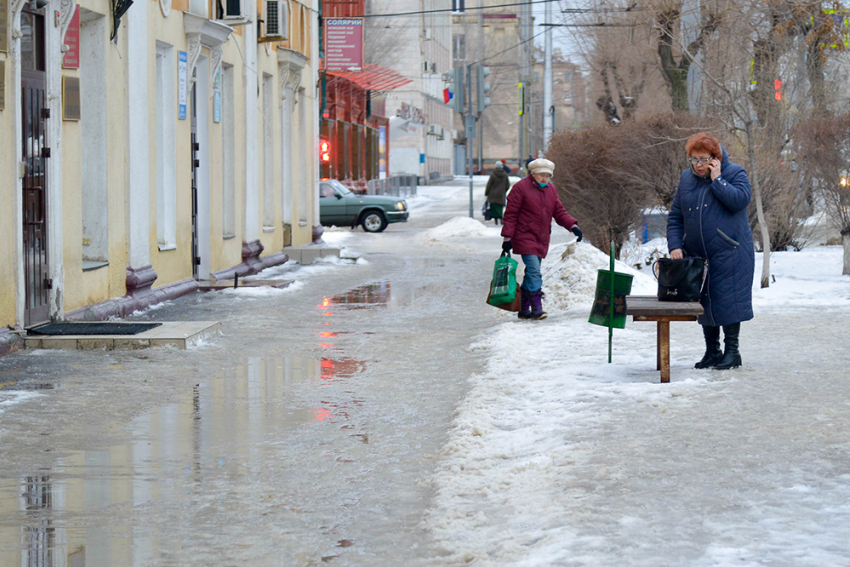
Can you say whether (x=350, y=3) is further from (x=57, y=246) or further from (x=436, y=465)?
(x=436, y=465)

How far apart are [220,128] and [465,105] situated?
14.9 metres

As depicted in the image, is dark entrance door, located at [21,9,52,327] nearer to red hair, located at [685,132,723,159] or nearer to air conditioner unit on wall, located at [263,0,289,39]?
red hair, located at [685,132,723,159]

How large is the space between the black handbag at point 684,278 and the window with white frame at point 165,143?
331 inches

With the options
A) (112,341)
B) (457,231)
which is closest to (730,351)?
Answer: (112,341)

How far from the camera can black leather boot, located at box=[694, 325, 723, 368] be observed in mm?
8430

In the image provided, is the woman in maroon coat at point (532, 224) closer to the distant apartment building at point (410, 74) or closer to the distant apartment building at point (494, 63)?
the distant apartment building at point (410, 74)

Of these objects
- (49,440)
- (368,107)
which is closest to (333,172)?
(368,107)

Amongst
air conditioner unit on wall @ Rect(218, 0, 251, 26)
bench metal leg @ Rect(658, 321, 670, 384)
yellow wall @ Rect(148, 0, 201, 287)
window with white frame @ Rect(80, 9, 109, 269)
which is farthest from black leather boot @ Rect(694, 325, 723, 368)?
air conditioner unit on wall @ Rect(218, 0, 251, 26)

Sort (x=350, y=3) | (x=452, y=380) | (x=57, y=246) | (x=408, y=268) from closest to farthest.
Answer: (x=452, y=380)
(x=57, y=246)
(x=408, y=268)
(x=350, y=3)

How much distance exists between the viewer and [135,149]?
13.6m

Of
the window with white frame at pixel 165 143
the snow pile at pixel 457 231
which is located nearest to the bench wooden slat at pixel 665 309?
the window with white frame at pixel 165 143

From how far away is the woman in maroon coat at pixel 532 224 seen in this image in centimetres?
1217

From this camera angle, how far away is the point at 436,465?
620 cm

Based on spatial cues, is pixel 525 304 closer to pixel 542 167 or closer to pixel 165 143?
pixel 542 167
